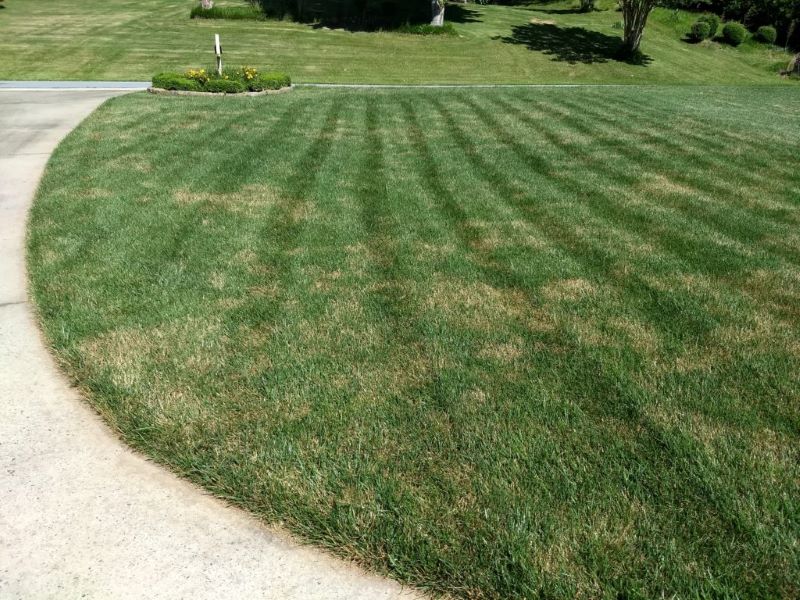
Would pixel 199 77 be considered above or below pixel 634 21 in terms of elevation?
below

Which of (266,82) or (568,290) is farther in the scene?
(266,82)

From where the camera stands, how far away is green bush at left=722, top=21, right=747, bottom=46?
38.7 m

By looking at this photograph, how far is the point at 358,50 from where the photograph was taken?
30.9 m

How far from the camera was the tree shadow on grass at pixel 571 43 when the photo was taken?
31812 millimetres

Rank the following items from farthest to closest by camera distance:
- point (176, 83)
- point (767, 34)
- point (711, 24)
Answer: point (767, 34)
point (711, 24)
point (176, 83)

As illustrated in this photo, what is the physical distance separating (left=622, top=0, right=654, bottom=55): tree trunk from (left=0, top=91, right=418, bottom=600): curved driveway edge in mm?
34426

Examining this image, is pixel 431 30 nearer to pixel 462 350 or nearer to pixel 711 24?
pixel 711 24

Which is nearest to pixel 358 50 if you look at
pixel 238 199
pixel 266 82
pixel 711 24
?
pixel 266 82

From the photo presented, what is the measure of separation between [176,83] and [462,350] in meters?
16.6

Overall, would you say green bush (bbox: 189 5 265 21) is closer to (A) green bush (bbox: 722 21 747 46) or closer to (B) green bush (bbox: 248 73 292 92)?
(B) green bush (bbox: 248 73 292 92)

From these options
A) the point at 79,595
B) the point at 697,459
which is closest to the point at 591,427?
the point at 697,459

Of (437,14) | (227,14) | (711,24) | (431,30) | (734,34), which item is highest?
(711,24)

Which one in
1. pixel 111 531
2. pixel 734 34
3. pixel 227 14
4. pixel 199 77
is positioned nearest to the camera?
pixel 111 531

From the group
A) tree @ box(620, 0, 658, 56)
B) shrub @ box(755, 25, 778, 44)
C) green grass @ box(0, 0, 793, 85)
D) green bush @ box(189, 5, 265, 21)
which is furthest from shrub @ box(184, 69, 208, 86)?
shrub @ box(755, 25, 778, 44)
